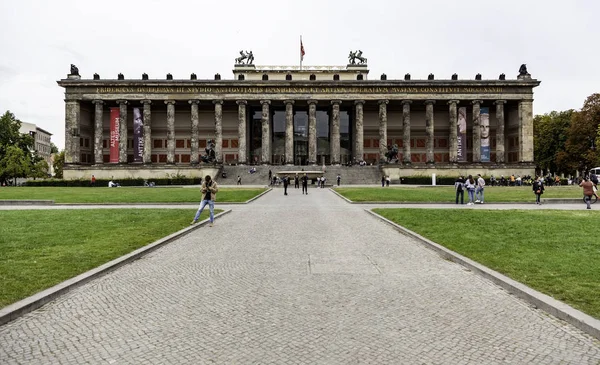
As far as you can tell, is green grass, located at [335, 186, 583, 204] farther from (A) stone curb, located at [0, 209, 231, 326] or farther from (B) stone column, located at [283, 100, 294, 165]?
(B) stone column, located at [283, 100, 294, 165]

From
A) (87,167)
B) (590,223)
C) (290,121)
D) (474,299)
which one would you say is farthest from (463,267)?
(87,167)

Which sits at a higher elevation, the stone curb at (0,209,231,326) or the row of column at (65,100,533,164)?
the row of column at (65,100,533,164)

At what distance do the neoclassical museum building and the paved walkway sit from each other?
58170 mm

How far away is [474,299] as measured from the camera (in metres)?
7.26

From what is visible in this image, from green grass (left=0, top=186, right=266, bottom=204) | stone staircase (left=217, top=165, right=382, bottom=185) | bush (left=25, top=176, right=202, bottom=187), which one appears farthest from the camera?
stone staircase (left=217, top=165, right=382, bottom=185)

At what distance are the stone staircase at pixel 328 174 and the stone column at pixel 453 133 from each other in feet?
53.3

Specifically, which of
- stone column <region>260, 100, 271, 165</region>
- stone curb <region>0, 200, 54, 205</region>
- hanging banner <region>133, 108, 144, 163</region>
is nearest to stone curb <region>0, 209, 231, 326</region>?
stone curb <region>0, 200, 54, 205</region>

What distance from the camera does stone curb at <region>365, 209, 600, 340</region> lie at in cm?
566

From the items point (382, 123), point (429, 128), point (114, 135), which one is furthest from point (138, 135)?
point (429, 128)

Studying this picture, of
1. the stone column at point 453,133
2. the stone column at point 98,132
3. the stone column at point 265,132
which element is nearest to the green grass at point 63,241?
the stone column at point 265,132

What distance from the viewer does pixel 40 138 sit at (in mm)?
151375

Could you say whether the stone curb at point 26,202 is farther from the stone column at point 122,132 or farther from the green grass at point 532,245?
the stone column at point 122,132

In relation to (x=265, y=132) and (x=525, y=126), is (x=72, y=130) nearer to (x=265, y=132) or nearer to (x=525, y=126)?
(x=265, y=132)

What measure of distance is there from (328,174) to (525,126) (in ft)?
120
